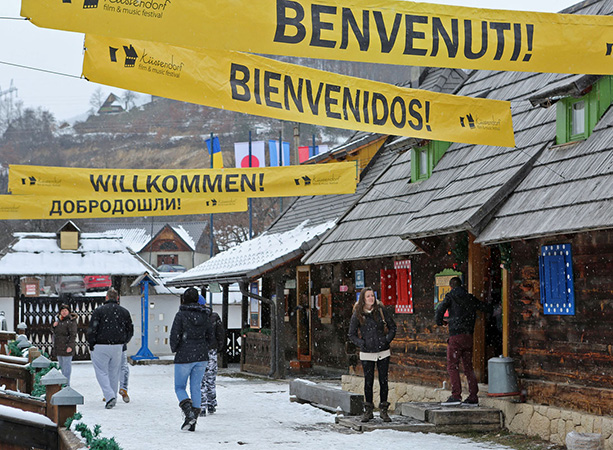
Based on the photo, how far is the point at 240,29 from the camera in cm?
677

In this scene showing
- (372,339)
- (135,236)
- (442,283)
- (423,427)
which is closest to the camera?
(423,427)

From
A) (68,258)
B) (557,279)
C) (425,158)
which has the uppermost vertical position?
(425,158)

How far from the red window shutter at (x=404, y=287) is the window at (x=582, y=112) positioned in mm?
3925

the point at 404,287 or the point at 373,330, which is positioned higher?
the point at 404,287

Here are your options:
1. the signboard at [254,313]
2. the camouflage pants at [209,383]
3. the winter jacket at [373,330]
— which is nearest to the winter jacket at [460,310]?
the winter jacket at [373,330]

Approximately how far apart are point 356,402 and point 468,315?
1.91 metres

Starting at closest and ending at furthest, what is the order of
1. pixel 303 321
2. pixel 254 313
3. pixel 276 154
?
pixel 303 321
pixel 254 313
pixel 276 154

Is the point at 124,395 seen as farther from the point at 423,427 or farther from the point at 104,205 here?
the point at 423,427

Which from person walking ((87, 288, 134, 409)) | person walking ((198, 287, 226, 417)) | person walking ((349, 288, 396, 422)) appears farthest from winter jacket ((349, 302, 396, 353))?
person walking ((87, 288, 134, 409))

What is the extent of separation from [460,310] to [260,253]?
1204 centimetres

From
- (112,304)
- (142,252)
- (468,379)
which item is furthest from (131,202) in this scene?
(142,252)

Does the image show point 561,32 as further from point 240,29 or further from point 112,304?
point 112,304

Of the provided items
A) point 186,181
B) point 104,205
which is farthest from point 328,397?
point 104,205

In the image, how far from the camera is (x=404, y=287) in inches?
553
